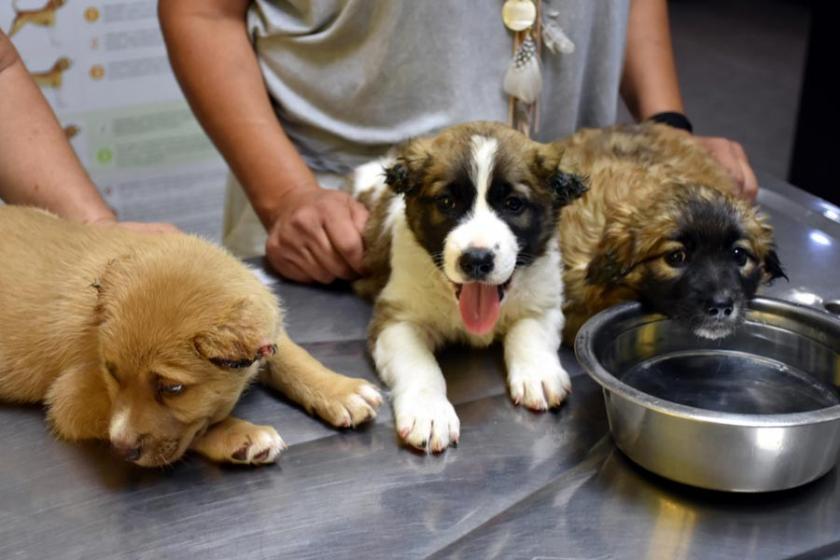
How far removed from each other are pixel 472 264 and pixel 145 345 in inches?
20.1

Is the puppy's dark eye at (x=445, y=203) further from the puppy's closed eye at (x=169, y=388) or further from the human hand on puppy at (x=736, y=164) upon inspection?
the human hand on puppy at (x=736, y=164)

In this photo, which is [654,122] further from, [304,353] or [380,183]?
[304,353]

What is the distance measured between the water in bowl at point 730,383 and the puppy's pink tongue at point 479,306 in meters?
0.27

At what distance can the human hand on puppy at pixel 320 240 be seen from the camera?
6.00 ft

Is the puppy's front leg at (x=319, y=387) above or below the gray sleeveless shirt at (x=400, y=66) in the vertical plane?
below

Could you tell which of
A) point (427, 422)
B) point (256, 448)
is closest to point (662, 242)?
point (427, 422)

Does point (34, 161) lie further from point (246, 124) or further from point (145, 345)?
point (145, 345)

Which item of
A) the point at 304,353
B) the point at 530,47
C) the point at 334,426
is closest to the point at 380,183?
the point at 530,47

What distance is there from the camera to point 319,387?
1.41 metres

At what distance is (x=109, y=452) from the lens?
1324mm

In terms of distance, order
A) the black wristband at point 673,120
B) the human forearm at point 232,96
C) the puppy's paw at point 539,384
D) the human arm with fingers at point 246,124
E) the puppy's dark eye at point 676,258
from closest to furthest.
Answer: the puppy's paw at point 539,384, the puppy's dark eye at point 676,258, the human arm with fingers at point 246,124, the human forearm at point 232,96, the black wristband at point 673,120

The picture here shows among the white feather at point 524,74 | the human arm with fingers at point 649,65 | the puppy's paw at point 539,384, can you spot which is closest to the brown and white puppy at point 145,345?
the puppy's paw at point 539,384

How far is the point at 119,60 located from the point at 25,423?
66.6 inches

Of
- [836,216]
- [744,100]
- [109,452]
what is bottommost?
[744,100]
